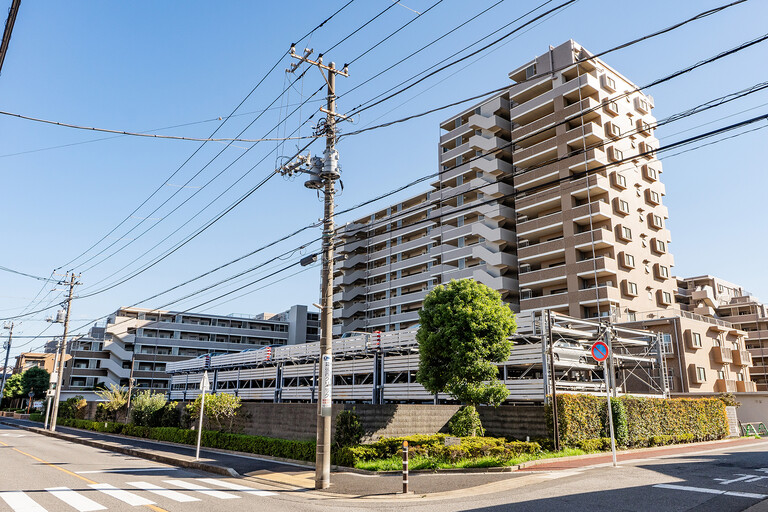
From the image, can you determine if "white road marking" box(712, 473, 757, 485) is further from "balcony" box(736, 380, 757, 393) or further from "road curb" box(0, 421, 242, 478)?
"balcony" box(736, 380, 757, 393)

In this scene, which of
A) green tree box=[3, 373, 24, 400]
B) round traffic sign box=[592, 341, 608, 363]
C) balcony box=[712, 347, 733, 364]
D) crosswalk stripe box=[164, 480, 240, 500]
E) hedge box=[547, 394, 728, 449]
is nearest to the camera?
crosswalk stripe box=[164, 480, 240, 500]

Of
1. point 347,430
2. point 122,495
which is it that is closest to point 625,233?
point 347,430

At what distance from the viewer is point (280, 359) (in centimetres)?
4156

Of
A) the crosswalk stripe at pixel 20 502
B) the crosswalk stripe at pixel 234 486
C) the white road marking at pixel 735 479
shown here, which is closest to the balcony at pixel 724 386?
the white road marking at pixel 735 479

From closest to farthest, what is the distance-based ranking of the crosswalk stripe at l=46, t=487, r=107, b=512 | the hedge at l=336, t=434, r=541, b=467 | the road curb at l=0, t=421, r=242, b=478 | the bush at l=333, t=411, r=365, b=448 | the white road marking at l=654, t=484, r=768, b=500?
the crosswalk stripe at l=46, t=487, r=107, b=512 → the white road marking at l=654, t=484, r=768, b=500 → the road curb at l=0, t=421, r=242, b=478 → the hedge at l=336, t=434, r=541, b=467 → the bush at l=333, t=411, r=365, b=448

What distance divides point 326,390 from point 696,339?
41228 millimetres

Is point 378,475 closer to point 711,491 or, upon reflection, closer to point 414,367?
point 711,491

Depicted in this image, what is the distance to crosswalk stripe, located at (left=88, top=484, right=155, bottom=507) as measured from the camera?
1134 centimetres

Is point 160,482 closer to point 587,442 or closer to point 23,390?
point 587,442

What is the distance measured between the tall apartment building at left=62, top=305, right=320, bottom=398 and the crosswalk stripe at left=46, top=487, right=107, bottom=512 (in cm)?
7462

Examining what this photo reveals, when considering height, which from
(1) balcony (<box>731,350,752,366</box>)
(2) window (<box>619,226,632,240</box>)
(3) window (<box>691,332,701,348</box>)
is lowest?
(1) balcony (<box>731,350,752,366</box>)

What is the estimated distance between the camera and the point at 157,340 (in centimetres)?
9094

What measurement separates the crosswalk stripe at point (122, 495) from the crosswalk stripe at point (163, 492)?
586 millimetres

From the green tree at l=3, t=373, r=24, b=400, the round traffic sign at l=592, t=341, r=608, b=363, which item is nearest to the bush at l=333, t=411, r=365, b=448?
the round traffic sign at l=592, t=341, r=608, b=363
